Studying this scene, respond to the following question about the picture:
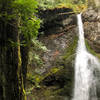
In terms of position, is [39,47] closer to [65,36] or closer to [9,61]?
[9,61]

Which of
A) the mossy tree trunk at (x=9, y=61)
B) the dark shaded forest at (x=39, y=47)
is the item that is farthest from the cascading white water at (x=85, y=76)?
the mossy tree trunk at (x=9, y=61)

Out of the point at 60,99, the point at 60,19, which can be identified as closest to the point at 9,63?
the point at 60,99

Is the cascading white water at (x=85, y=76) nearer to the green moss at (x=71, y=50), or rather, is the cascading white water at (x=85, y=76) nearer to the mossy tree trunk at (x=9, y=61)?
the green moss at (x=71, y=50)

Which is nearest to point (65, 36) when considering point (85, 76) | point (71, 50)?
point (71, 50)

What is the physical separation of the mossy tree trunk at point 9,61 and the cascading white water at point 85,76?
6320 mm

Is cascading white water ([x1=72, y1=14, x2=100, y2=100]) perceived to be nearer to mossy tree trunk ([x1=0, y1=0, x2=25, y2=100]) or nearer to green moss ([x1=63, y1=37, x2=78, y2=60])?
green moss ([x1=63, y1=37, x2=78, y2=60])

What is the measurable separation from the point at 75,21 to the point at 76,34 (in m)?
1.63

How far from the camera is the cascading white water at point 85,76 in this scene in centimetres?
964

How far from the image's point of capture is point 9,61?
12.9ft

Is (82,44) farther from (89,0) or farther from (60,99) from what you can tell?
(89,0)

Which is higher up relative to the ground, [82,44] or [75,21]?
[75,21]

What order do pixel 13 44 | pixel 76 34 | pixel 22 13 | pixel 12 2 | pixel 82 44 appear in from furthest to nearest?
pixel 76 34
pixel 82 44
pixel 13 44
pixel 22 13
pixel 12 2

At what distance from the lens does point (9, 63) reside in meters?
3.94

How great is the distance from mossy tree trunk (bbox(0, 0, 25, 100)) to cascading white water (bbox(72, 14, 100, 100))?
6320 mm
